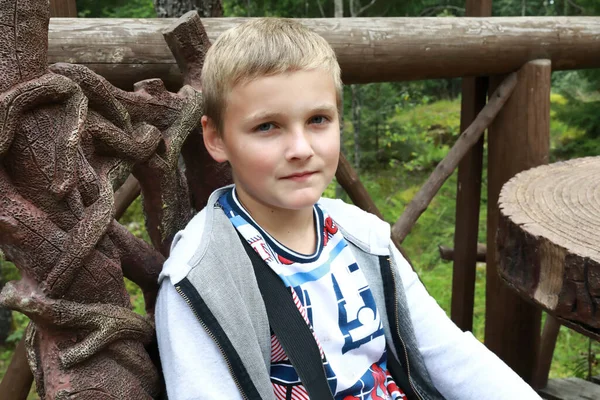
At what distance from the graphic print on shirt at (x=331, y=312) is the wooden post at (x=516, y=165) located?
147 centimetres

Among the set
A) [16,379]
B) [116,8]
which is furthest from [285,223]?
[116,8]

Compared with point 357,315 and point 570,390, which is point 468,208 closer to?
point 570,390

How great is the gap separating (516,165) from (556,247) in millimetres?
1316

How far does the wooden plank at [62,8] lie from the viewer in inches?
77.5

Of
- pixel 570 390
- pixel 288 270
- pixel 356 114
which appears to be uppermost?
pixel 288 270

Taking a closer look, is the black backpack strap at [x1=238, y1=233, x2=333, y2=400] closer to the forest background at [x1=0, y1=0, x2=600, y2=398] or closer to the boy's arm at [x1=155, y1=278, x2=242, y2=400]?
the boy's arm at [x1=155, y1=278, x2=242, y2=400]

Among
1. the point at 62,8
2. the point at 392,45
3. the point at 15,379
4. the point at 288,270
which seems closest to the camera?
the point at 288,270

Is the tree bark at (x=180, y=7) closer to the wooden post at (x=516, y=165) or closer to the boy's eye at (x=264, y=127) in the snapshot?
the wooden post at (x=516, y=165)

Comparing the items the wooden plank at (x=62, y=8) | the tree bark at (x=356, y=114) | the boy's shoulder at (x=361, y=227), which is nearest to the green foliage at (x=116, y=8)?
the tree bark at (x=356, y=114)

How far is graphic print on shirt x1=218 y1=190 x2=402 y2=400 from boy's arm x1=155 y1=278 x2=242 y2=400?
152 mm

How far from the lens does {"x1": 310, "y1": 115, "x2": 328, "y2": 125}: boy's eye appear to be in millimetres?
1230

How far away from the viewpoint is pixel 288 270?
128 centimetres

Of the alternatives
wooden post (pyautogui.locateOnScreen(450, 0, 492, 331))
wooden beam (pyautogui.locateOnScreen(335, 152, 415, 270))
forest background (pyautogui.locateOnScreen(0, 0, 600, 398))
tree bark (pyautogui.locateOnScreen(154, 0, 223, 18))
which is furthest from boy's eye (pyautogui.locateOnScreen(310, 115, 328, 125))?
forest background (pyautogui.locateOnScreen(0, 0, 600, 398))

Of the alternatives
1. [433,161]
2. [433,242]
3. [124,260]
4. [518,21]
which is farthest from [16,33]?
[433,161]
